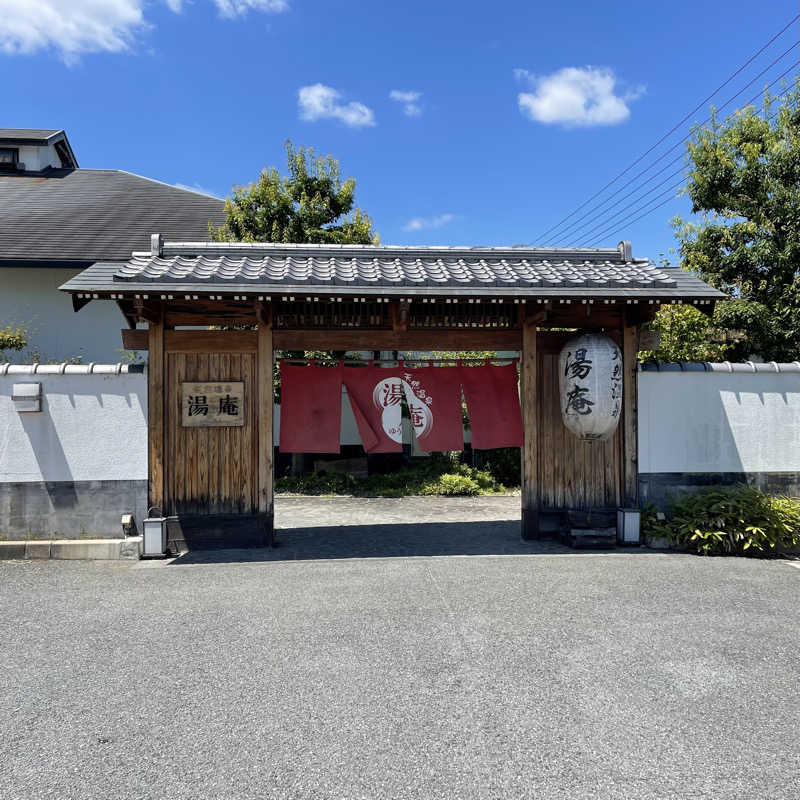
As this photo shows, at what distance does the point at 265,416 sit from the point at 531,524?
402 centimetres

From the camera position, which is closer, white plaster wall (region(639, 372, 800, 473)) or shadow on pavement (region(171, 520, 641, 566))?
shadow on pavement (region(171, 520, 641, 566))

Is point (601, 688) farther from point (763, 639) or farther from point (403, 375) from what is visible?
point (403, 375)

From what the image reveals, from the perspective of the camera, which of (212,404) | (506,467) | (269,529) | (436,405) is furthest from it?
(506,467)

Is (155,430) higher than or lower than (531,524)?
higher

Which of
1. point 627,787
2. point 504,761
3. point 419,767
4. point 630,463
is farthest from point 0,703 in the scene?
point 630,463

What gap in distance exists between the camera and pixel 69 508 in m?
7.50

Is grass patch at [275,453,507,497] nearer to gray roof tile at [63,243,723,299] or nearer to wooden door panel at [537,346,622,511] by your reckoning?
wooden door panel at [537,346,622,511]

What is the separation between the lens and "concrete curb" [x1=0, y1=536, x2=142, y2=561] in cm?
733

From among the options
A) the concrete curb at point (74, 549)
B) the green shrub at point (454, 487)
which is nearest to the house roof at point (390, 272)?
the concrete curb at point (74, 549)

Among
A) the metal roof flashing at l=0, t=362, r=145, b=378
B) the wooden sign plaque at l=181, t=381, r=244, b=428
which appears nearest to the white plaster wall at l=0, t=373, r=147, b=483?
the metal roof flashing at l=0, t=362, r=145, b=378

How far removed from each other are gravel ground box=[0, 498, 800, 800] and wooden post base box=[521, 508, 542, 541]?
1387 mm

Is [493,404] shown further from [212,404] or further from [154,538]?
[154,538]

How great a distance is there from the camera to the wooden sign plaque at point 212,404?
7.70 m

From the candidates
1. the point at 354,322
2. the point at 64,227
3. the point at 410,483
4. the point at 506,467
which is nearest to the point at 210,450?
the point at 354,322
